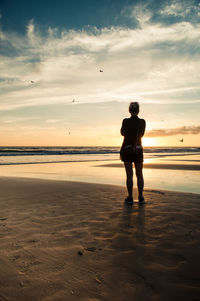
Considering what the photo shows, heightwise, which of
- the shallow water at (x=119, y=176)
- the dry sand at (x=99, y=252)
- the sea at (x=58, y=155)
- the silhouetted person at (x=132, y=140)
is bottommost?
the shallow water at (x=119, y=176)

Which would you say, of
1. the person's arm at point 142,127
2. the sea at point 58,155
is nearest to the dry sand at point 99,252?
the person's arm at point 142,127

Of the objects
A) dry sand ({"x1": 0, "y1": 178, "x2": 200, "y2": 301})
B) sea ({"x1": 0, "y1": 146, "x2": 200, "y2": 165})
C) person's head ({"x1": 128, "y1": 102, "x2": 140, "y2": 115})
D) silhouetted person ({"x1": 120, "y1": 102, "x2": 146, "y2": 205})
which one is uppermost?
person's head ({"x1": 128, "y1": 102, "x2": 140, "y2": 115})

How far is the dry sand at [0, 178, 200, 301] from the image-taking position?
2404mm

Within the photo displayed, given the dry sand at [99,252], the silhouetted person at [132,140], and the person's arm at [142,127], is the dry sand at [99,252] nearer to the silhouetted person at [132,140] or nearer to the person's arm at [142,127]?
the silhouetted person at [132,140]

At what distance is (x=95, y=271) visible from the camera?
2.76m

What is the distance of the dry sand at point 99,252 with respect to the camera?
240cm

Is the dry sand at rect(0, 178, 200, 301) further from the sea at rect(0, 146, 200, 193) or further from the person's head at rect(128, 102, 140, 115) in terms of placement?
the sea at rect(0, 146, 200, 193)

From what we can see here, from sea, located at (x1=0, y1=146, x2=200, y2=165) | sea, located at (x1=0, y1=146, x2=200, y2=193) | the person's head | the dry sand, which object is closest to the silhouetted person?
the person's head

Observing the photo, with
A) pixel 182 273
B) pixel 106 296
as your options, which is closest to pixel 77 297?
pixel 106 296

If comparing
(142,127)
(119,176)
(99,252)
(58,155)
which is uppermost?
(142,127)

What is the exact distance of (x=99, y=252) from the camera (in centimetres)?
325

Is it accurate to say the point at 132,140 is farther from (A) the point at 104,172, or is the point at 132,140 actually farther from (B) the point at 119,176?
(A) the point at 104,172

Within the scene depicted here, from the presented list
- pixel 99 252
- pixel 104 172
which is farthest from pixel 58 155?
pixel 99 252

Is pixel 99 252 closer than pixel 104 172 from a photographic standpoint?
Yes
